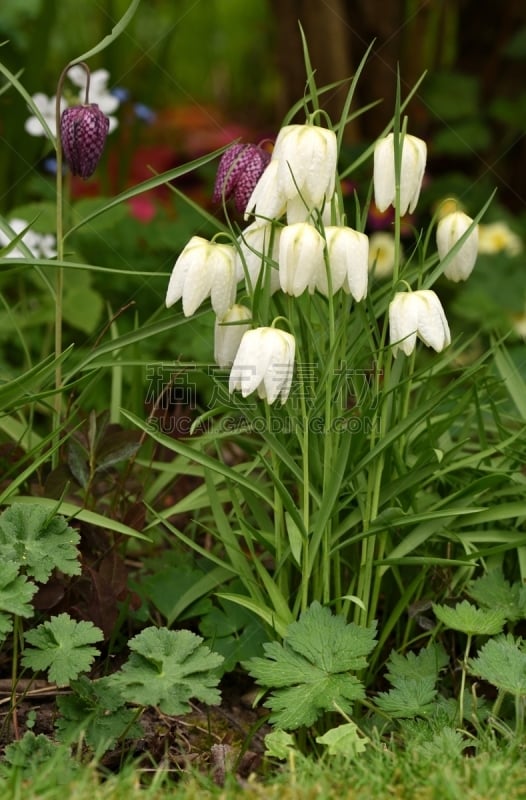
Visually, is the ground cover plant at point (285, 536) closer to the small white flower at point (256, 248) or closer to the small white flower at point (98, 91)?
the small white flower at point (256, 248)

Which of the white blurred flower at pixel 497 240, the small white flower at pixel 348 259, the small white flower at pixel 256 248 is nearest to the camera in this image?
the small white flower at pixel 348 259

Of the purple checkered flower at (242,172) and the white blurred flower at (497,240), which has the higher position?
the white blurred flower at (497,240)

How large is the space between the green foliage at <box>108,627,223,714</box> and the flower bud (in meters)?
0.82

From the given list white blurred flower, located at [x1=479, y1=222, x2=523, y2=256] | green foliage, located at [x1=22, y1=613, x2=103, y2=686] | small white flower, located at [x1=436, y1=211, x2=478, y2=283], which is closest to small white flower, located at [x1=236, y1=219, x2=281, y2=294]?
small white flower, located at [x1=436, y1=211, x2=478, y2=283]

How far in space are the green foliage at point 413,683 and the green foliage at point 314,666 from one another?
8 centimetres

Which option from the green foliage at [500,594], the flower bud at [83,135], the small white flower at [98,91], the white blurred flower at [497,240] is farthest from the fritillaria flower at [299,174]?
the white blurred flower at [497,240]

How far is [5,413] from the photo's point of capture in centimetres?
177

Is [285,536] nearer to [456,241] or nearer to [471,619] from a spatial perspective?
[471,619]

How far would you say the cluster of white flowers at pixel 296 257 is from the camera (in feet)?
5.03

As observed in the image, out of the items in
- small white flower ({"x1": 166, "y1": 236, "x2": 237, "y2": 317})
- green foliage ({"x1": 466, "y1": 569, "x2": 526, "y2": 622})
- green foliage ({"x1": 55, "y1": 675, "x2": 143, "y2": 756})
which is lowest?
green foliage ({"x1": 55, "y1": 675, "x2": 143, "y2": 756})

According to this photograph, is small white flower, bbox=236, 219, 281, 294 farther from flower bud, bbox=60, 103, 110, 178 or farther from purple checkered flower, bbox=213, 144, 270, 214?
flower bud, bbox=60, 103, 110, 178

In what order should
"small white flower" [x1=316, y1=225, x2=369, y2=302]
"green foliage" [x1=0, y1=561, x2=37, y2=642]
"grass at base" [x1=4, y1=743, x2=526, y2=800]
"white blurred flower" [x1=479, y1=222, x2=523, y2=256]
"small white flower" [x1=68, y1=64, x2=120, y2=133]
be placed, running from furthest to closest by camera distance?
"white blurred flower" [x1=479, y1=222, x2=523, y2=256] < "small white flower" [x1=68, y1=64, x2=120, y2=133] < "small white flower" [x1=316, y1=225, x2=369, y2=302] < "green foliage" [x1=0, y1=561, x2=37, y2=642] < "grass at base" [x1=4, y1=743, x2=526, y2=800]

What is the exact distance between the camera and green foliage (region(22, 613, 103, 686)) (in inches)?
59.7

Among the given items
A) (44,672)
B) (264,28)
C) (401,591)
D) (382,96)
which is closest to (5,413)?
(44,672)
